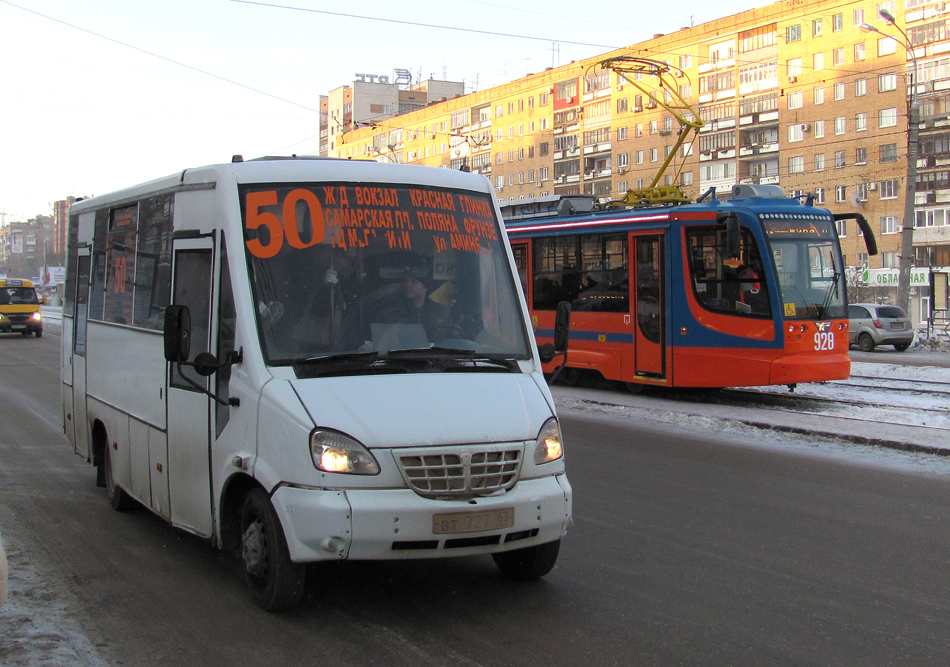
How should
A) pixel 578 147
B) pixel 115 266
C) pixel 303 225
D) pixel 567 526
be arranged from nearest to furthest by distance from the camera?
1. pixel 567 526
2. pixel 303 225
3. pixel 115 266
4. pixel 578 147

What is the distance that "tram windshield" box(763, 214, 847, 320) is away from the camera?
14258 mm

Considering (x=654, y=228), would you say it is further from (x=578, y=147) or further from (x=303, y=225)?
(x=578, y=147)

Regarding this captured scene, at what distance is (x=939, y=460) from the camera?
9.81m

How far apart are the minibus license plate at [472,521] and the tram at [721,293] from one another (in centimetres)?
1006

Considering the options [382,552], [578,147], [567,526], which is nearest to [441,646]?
[382,552]

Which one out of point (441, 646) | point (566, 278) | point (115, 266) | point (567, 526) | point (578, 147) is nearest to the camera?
point (441, 646)

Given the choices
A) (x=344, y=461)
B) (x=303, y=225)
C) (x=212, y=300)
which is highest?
(x=303, y=225)

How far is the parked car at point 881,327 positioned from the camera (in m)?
29.5

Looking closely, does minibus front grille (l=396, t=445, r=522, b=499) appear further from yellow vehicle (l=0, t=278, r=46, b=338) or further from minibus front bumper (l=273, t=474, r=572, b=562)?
yellow vehicle (l=0, t=278, r=46, b=338)

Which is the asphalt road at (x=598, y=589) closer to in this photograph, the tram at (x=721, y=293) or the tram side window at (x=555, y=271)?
the tram at (x=721, y=293)

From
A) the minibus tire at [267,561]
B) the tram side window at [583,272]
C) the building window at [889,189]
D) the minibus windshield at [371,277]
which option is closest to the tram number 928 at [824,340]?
the tram side window at [583,272]

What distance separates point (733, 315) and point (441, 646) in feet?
36.1

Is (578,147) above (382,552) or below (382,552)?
above

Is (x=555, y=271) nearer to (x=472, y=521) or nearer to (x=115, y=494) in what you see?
(x=115, y=494)
